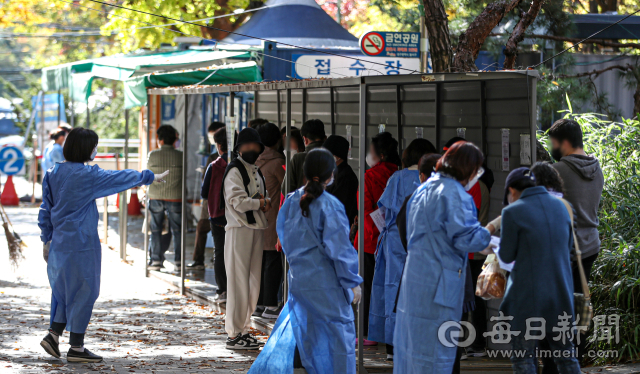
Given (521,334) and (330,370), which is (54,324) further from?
(521,334)

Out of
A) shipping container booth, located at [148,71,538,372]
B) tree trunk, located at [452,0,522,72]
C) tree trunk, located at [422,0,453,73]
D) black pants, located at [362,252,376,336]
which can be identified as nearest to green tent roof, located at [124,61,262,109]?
shipping container booth, located at [148,71,538,372]

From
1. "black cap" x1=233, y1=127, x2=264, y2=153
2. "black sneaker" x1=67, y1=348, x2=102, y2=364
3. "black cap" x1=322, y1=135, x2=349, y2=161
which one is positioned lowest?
"black sneaker" x1=67, y1=348, x2=102, y2=364

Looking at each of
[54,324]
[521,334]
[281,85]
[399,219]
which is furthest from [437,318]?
[54,324]

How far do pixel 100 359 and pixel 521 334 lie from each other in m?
3.53

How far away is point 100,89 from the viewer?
31516mm

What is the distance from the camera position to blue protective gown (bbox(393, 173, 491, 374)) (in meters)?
4.10

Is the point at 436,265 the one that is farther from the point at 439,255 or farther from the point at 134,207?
the point at 134,207

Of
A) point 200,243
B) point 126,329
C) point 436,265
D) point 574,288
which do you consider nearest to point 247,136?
point 126,329

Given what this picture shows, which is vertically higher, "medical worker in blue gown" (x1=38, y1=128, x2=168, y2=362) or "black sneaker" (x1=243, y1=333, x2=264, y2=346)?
"medical worker in blue gown" (x1=38, y1=128, x2=168, y2=362)

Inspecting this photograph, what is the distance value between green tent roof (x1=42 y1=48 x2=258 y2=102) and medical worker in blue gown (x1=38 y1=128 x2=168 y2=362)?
4.28 metres

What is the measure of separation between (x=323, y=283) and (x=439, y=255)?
2.70ft

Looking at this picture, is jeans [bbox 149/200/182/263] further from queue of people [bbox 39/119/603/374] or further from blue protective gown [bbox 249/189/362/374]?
blue protective gown [bbox 249/189/362/374]

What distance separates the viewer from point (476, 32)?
7.43 m

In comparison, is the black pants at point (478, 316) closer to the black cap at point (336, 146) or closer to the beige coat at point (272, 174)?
the black cap at point (336, 146)
